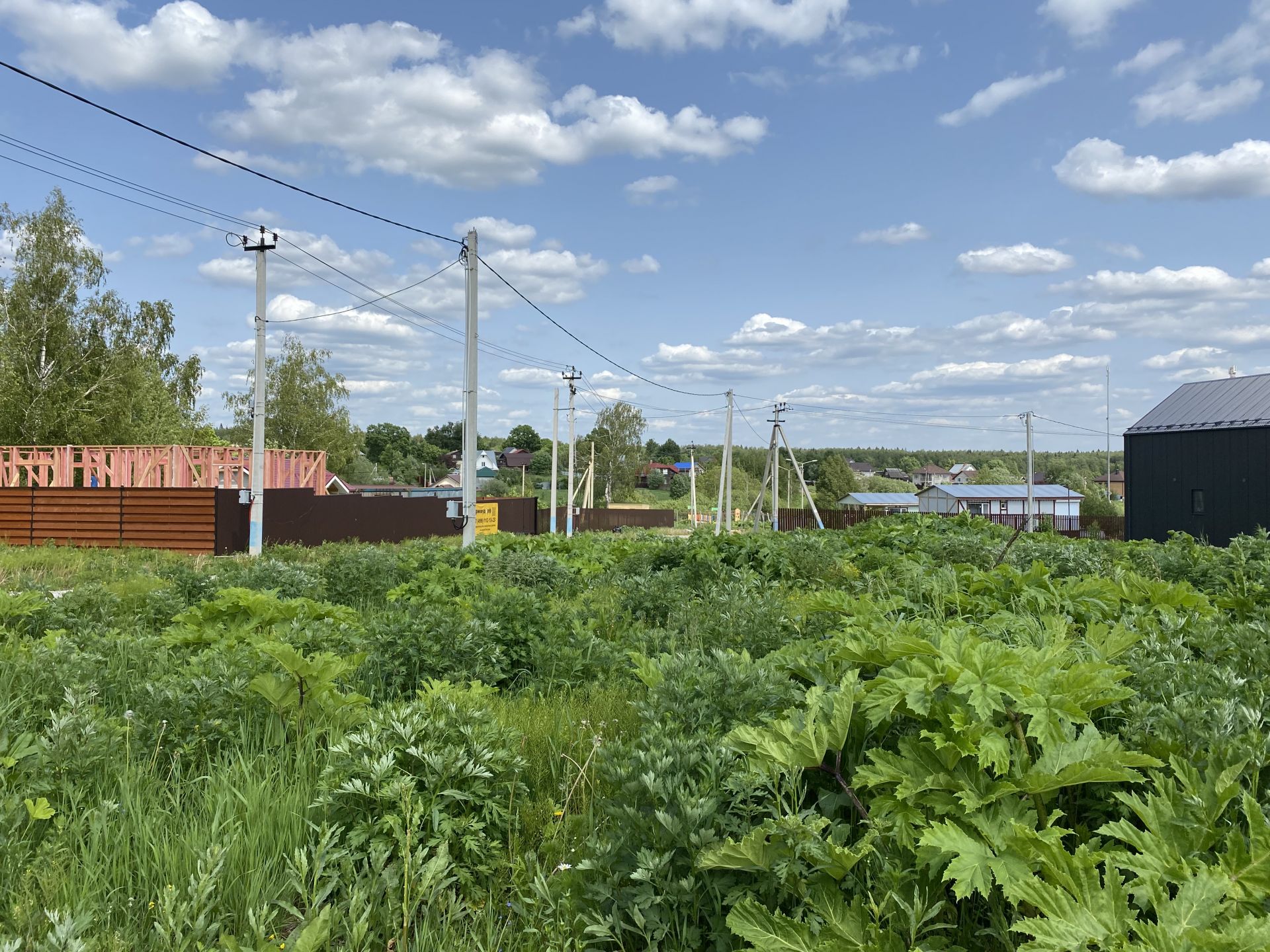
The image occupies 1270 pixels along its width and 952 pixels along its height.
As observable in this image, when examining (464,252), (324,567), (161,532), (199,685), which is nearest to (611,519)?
(161,532)

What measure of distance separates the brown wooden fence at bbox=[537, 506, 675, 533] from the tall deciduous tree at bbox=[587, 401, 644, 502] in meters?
19.5

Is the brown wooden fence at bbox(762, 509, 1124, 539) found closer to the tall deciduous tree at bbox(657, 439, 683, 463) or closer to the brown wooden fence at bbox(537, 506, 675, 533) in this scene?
the brown wooden fence at bbox(537, 506, 675, 533)

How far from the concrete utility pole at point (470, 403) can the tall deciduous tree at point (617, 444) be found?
187ft

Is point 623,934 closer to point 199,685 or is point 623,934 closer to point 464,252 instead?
point 199,685

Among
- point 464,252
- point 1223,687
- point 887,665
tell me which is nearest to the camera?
point 1223,687

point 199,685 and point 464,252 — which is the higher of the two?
point 464,252

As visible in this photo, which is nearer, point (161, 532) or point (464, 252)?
point (464, 252)

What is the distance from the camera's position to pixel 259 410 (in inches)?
725

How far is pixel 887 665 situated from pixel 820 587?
5342 millimetres

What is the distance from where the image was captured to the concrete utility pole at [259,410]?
1806 cm

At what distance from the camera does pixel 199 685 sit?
3775 millimetres

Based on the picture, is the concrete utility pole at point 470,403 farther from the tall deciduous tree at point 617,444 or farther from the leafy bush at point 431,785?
the tall deciduous tree at point 617,444

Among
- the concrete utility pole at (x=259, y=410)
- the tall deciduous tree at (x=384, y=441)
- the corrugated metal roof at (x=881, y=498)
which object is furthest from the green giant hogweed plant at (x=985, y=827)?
the tall deciduous tree at (x=384, y=441)

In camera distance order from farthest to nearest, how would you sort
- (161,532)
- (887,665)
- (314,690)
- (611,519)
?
(611,519) → (161,532) → (314,690) → (887,665)
